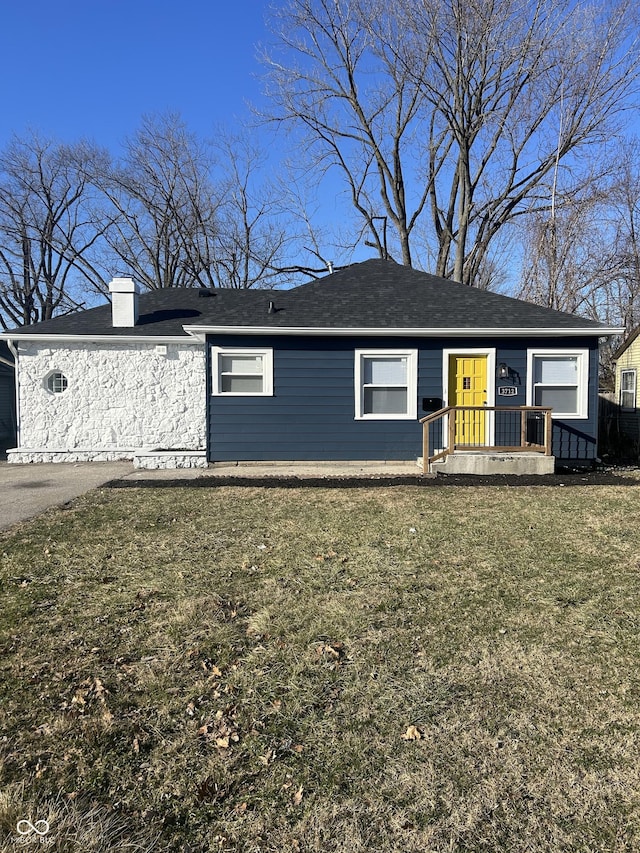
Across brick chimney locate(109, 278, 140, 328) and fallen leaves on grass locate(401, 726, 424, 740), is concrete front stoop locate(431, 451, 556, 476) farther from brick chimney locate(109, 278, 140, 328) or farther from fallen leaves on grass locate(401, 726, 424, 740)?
brick chimney locate(109, 278, 140, 328)

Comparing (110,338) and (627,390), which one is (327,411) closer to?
(110,338)

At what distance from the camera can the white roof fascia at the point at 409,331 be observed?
9.95m

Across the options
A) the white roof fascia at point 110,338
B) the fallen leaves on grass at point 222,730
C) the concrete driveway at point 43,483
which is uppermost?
the white roof fascia at point 110,338

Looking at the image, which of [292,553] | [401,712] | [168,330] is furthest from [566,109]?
[401,712]

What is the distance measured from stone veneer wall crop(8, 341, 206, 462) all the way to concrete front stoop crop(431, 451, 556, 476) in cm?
619

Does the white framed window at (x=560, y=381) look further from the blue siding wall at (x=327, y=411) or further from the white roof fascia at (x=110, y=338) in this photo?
the white roof fascia at (x=110, y=338)

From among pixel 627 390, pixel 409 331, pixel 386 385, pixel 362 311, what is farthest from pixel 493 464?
pixel 627 390

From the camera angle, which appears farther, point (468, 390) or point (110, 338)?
point (110, 338)

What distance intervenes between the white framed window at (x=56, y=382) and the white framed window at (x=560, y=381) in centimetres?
1032

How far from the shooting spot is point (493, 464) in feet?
30.5

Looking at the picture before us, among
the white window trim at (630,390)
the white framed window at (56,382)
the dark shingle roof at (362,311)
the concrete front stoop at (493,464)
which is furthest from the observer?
the white window trim at (630,390)

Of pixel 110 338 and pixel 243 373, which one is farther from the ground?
pixel 110 338

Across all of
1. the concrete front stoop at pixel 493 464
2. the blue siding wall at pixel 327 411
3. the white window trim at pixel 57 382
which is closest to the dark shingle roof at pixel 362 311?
the blue siding wall at pixel 327 411

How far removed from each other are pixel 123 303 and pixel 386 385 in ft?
22.0
